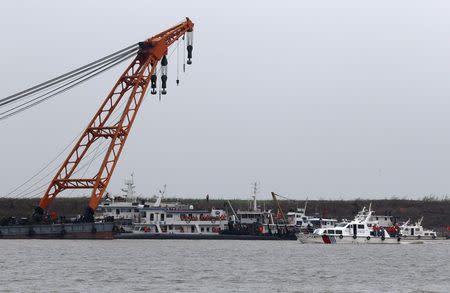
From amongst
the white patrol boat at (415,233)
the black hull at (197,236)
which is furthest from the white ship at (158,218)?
the white patrol boat at (415,233)

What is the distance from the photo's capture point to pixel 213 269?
7019 centimetres

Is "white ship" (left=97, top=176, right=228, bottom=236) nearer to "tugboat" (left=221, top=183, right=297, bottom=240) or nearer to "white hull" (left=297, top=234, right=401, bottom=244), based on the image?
"tugboat" (left=221, top=183, right=297, bottom=240)

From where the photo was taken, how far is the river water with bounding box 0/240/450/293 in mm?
59031

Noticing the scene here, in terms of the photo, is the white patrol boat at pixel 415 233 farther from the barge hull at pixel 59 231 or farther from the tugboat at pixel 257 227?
the barge hull at pixel 59 231


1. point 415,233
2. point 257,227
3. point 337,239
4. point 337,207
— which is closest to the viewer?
point 337,239

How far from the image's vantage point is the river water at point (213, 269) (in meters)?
59.0

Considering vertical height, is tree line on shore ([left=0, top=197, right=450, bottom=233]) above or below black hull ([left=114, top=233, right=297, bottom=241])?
above

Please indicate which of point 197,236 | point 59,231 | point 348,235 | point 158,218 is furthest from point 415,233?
point 59,231

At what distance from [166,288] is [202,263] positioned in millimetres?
18611

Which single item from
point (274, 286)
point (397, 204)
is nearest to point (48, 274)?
point (274, 286)

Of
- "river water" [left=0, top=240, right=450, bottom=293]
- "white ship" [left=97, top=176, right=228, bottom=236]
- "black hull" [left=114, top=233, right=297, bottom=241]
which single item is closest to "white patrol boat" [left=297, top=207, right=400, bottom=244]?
"river water" [left=0, top=240, right=450, bottom=293]

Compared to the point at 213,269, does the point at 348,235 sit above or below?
above

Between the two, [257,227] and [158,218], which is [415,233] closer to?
[257,227]

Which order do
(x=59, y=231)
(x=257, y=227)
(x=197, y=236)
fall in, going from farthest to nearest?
(x=257, y=227) < (x=197, y=236) < (x=59, y=231)
